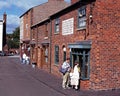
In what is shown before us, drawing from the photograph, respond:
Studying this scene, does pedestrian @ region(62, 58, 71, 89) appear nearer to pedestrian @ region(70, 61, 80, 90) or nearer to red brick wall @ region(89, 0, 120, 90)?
pedestrian @ region(70, 61, 80, 90)

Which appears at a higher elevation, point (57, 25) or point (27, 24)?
point (27, 24)

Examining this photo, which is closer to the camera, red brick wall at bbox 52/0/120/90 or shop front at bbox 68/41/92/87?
red brick wall at bbox 52/0/120/90

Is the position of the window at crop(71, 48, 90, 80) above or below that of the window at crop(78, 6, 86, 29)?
below

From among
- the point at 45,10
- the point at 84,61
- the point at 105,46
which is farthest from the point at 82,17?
the point at 45,10

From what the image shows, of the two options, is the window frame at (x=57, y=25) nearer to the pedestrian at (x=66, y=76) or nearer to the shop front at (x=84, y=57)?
the shop front at (x=84, y=57)

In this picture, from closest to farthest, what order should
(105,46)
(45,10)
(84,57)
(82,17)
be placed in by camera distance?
(105,46) → (84,57) → (82,17) → (45,10)

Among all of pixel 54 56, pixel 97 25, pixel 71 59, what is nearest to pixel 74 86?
pixel 71 59

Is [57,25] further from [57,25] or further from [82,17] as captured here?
[82,17]

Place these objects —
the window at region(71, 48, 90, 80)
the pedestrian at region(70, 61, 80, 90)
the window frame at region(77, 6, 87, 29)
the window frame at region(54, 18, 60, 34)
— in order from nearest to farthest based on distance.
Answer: the pedestrian at region(70, 61, 80, 90), the window at region(71, 48, 90, 80), the window frame at region(77, 6, 87, 29), the window frame at region(54, 18, 60, 34)

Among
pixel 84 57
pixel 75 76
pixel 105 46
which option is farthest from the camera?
pixel 84 57

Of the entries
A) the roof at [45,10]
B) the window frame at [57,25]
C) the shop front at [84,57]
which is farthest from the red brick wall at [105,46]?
the roof at [45,10]

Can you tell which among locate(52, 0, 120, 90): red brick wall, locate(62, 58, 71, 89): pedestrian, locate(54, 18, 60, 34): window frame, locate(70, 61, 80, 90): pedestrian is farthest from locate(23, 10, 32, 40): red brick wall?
locate(52, 0, 120, 90): red brick wall

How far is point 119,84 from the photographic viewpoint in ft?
63.1

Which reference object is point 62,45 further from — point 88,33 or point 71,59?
point 88,33
